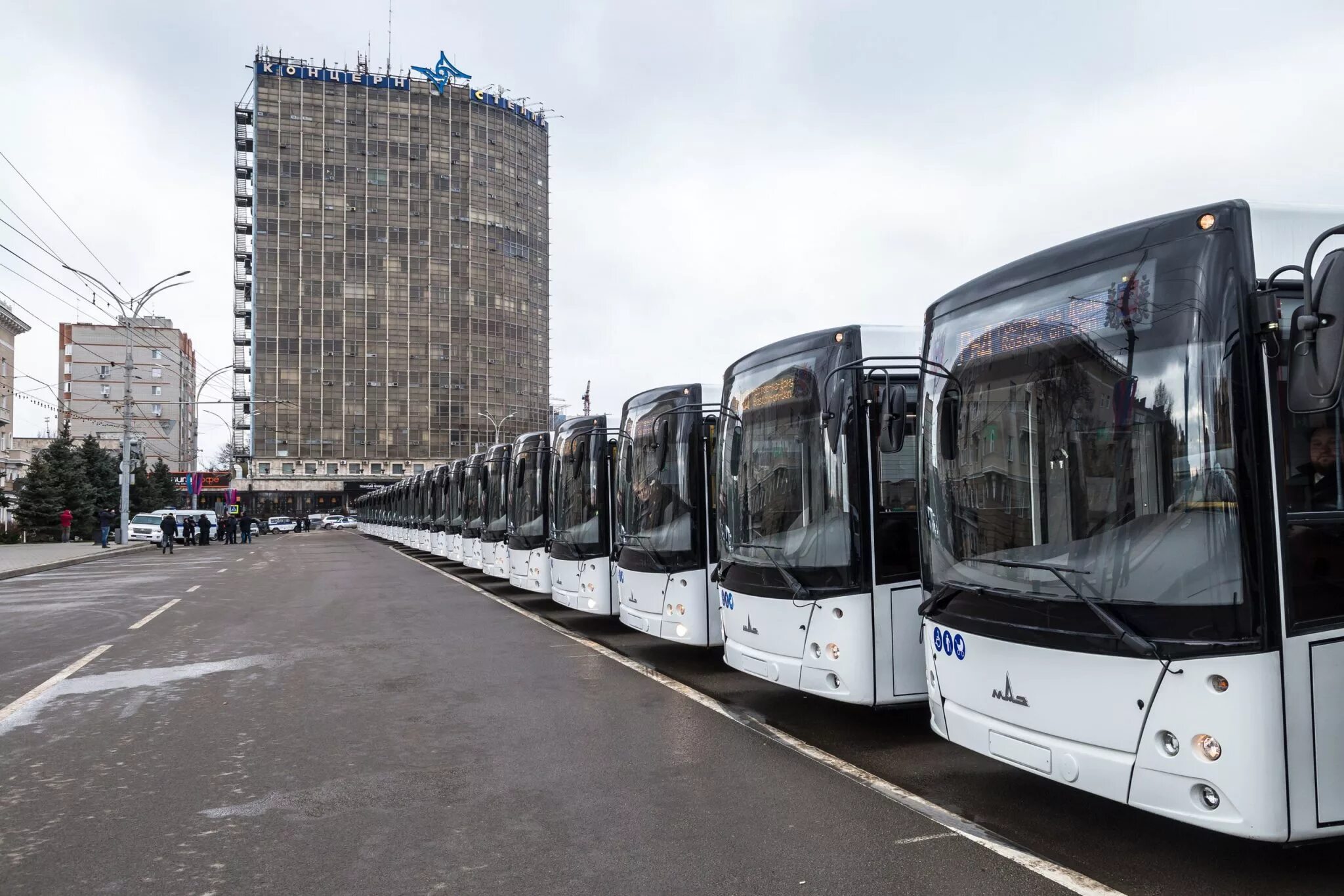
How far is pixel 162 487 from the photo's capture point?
227ft

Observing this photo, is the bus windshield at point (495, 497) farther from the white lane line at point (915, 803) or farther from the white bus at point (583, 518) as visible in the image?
the white lane line at point (915, 803)

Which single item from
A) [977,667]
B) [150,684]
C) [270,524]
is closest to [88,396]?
[270,524]

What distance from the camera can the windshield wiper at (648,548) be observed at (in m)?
9.79

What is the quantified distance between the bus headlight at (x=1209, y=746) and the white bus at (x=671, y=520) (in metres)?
5.49

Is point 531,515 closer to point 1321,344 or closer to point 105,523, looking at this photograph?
point 1321,344

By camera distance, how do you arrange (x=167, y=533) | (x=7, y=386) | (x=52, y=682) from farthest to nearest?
1. (x=7, y=386)
2. (x=167, y=533)
3. (x=52, y=682)

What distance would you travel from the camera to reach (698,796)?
552cm

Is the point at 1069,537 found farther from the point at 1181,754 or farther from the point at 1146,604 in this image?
the point at 1181,754

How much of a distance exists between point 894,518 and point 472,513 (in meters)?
18.7

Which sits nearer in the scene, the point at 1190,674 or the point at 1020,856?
the point at 1190,674

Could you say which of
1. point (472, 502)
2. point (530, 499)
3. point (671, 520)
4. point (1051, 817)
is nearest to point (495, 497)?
point (472, 502)

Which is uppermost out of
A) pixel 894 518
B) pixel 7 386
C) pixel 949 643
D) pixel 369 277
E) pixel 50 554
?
pixel 369 277

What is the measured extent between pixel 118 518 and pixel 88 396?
7485 cm

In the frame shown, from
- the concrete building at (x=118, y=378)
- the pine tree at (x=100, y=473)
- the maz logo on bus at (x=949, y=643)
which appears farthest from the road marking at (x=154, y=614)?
the concrete building at (x=118, y=378)
